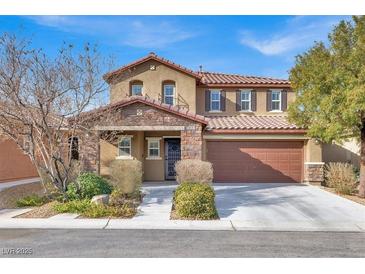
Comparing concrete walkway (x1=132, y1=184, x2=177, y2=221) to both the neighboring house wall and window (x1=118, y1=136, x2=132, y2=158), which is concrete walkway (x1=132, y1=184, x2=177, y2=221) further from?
the neighboring house wall

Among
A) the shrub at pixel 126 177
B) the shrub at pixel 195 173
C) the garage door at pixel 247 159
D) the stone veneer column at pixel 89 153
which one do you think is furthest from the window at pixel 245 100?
the shrub at pixel 126 177

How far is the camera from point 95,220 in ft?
31.6

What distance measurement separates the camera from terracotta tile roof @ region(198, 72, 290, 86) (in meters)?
21.5

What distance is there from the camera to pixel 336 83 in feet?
45.1

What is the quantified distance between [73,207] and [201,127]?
25.6 feet

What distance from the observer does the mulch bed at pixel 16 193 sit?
494 inches

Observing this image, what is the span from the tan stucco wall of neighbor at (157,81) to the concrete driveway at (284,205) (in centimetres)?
708

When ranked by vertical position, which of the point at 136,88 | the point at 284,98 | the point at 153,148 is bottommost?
the point at 153,148

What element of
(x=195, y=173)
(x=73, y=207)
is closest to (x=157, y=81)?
(x=195, y=173)

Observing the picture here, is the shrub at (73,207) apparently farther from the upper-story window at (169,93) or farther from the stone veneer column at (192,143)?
the upper-story window at (169,93)

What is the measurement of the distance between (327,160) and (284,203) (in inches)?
398

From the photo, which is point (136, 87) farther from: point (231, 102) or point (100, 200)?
point (100, 200)

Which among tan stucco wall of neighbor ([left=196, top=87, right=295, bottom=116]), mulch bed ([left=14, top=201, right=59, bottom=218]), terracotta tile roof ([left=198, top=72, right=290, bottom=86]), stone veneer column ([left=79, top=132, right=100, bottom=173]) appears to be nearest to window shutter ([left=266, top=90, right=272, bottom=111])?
tan stucco wall of neighbor ([left=196, top=87, right=295, bottom=116])

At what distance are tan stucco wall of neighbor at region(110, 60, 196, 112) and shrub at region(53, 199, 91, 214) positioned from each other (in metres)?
10.8
